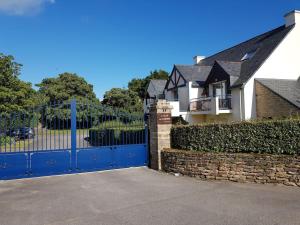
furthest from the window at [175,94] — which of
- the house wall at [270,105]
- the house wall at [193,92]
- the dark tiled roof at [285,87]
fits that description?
the dark tiled roof at [285,87]

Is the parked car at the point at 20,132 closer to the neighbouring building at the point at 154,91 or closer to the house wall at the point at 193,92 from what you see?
the house wall at the point at 193,92

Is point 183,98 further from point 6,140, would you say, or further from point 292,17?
point 6,140

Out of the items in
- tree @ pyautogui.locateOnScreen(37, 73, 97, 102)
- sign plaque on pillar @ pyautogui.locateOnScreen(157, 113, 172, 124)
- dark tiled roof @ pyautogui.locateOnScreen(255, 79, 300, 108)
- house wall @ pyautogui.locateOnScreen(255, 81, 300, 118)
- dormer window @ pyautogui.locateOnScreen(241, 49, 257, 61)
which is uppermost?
tree @ pyautogui.locateOnScreen(37, 73, 97, 102)

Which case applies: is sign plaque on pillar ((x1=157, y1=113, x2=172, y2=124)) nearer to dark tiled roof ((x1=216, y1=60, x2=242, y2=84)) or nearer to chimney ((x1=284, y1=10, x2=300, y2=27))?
dark tiled roof ((x1=216, y1=60, x2=242, y2=84))

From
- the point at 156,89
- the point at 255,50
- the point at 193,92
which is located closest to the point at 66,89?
the point at 156,89

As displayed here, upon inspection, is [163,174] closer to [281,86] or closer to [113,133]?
[113,133]

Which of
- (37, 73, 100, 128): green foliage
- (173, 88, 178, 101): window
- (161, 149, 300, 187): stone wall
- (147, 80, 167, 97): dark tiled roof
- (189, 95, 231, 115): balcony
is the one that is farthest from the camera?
(37, 73, 100, 128): green foliage

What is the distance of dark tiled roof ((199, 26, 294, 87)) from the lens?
2086cm

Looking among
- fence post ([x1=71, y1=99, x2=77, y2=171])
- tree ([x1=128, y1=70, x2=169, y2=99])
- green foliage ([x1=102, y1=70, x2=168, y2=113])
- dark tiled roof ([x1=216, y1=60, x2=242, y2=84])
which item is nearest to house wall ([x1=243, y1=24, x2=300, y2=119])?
dark tiled roof ([x1=216, y1=60, x2=242, y2=84])

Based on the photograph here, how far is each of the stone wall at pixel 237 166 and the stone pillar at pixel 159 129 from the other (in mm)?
598

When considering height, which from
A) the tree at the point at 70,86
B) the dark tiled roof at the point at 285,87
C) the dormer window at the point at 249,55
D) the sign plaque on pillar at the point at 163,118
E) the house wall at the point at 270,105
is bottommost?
the sign plaque on pillar at the point at 163,118

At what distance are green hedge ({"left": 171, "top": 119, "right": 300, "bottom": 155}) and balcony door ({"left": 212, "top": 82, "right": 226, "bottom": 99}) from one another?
11603 mm

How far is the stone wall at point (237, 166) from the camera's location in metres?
8.72

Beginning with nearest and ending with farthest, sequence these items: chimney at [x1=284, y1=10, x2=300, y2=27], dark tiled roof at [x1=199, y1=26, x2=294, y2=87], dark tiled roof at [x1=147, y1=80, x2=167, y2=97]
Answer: dark tiled roof at [x1=199, y1=26, x2=294, y2=87] < chimney at [x1=284, y1=10, x2=300, y2=27] < dark tiled roof at [x1=147, y1=80, x2=167, y2=97]
